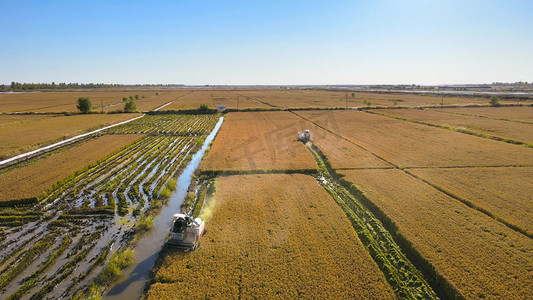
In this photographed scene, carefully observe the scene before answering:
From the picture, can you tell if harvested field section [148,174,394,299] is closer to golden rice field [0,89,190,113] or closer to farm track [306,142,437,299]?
farm track [306,142,437,299]

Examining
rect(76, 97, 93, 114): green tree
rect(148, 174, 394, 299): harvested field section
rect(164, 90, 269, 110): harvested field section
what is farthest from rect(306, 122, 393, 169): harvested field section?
rect(76, 97, 93, 114): green tree

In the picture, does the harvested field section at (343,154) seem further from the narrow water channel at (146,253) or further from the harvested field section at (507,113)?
the harvested field section at (507,113)

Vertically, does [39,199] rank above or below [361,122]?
below

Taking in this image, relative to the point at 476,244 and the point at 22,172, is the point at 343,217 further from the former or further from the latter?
the point at 22,172

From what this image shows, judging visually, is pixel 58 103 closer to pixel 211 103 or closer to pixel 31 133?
pixel 211 103

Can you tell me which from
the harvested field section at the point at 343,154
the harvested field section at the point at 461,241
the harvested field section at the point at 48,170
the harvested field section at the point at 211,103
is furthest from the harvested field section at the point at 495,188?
the harvested field section at the point at 211,103

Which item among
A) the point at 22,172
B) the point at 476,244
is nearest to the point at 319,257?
the point at 476,244

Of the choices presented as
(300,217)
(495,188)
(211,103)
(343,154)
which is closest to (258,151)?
(343,154)
